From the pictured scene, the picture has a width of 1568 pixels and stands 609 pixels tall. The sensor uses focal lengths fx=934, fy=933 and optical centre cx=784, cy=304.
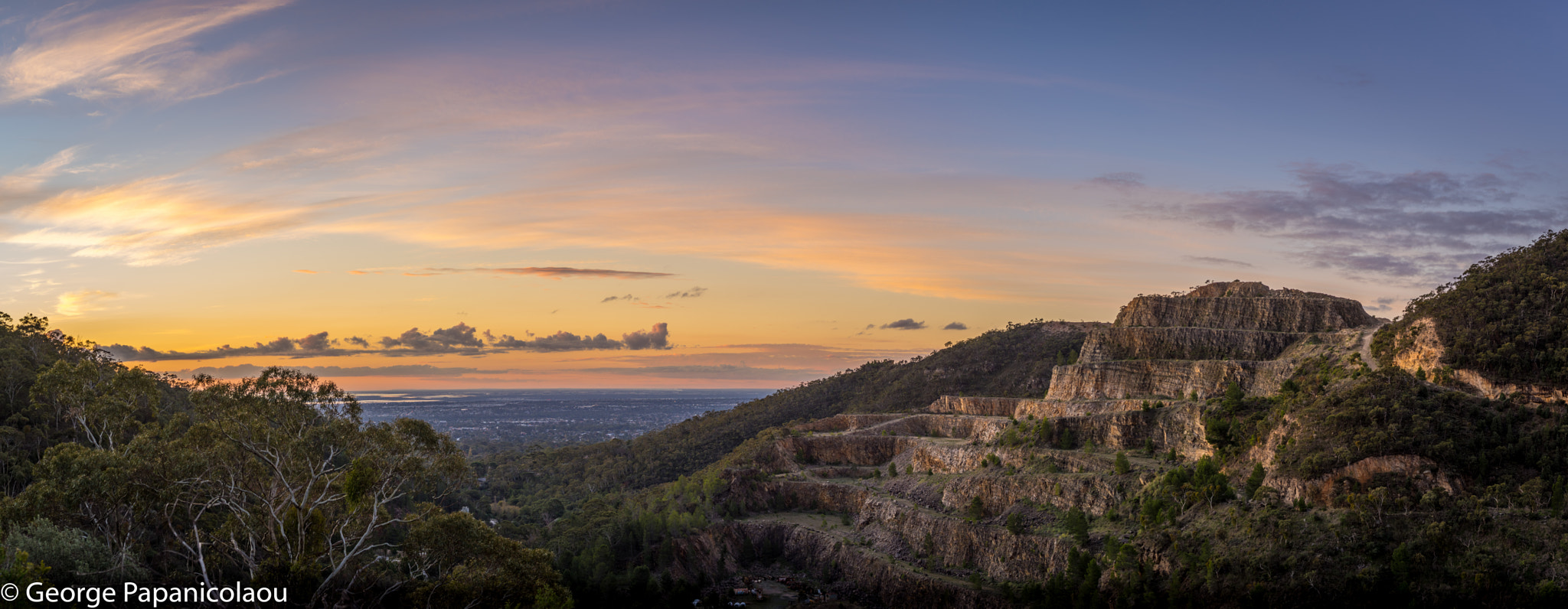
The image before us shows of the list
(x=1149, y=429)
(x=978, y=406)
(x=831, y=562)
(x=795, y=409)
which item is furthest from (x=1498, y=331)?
(x=795, y=409)

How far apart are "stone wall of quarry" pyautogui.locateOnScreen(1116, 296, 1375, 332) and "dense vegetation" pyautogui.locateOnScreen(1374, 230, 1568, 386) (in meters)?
10.9

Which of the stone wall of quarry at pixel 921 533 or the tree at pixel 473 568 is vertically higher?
the tree at pixel 473 568

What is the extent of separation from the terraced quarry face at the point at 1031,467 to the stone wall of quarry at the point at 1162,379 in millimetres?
143

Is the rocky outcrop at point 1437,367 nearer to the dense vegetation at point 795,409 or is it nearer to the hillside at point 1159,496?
the hillside at point 1159,496

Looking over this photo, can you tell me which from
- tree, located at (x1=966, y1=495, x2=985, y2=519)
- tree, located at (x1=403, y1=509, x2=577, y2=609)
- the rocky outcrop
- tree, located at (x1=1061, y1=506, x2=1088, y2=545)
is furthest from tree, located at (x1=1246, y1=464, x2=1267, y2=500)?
tree, located at (x1=403, y1=509, x2=577, y2=609)

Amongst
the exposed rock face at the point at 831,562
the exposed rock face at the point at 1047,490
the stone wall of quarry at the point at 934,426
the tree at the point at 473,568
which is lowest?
the exposed rock face at the point at 831,562

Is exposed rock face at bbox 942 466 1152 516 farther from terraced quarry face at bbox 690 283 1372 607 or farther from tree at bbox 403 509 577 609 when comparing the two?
tree at bbox 403 509 577 609

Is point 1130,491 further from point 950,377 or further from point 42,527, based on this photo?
point 950,377

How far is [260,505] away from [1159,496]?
185 ft

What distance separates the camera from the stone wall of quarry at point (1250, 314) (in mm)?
83562

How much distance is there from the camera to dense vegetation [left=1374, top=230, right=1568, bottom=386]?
57625mm

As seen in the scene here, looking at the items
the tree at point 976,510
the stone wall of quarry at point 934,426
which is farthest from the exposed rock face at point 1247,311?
the tree at point 976,510

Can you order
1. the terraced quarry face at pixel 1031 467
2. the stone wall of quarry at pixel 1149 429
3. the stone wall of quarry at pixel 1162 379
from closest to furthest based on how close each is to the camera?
the terraced quarry face at pixel 1031 467 < the stone wall of quarry at pixel 1149 429 < the stone wall of quarry at pixel 1162 379

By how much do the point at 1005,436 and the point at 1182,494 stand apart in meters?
25.8
